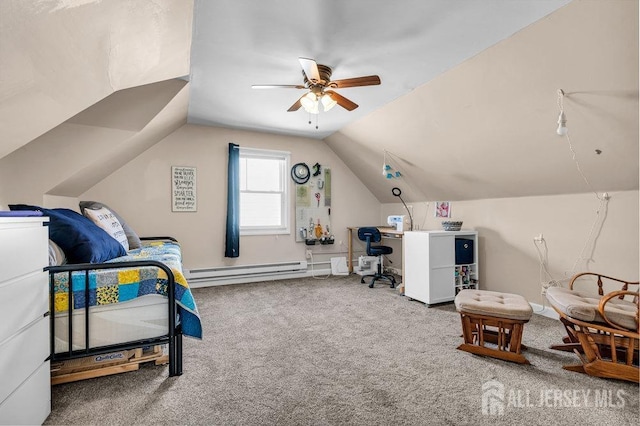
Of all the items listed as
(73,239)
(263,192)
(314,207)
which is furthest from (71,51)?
(314,207)

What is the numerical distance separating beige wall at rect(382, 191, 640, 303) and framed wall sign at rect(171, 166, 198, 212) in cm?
369

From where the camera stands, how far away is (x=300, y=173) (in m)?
4.81

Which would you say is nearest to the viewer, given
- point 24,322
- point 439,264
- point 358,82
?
point 24,322

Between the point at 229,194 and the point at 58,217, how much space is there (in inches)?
93.9

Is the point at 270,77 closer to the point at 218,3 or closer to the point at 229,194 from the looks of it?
the point at 218,3

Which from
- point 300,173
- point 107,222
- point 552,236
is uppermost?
point 300,173

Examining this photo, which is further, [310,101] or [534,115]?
[310,101]

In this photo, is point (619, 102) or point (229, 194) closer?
point (619, 102)

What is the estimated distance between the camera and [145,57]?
192 cm

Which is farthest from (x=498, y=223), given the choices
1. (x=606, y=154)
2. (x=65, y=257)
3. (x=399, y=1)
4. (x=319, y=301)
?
(x=65, y=257)

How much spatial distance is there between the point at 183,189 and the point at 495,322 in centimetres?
392

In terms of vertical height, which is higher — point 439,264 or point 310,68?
point 310,68

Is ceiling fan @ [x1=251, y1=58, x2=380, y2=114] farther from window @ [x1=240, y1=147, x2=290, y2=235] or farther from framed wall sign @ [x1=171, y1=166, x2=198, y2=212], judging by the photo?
framed wall sign @ [x1=171, y1=166, x2=198, y2=212]

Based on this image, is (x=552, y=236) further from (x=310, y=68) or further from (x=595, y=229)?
(x=310, y=68)
